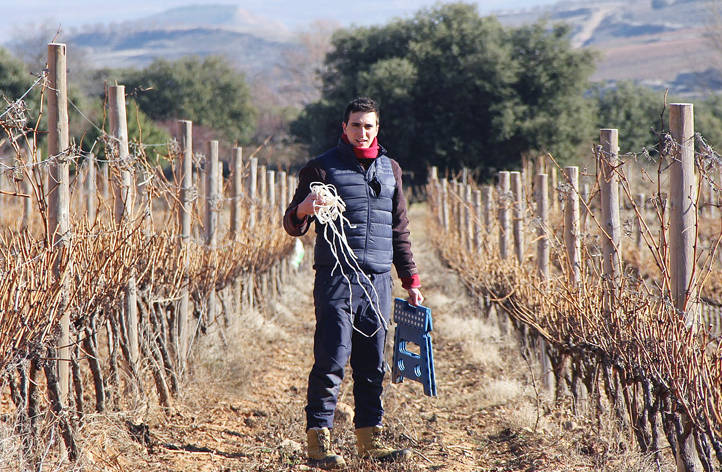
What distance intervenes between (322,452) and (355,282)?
2.86 feet

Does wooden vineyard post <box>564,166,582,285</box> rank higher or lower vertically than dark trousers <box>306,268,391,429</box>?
higher

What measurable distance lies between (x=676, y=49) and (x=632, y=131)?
89.7 m

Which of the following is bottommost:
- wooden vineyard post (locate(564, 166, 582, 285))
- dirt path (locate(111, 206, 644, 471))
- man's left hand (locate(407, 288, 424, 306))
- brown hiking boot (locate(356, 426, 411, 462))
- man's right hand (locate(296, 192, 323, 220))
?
dirt path (locate(111, 206, 644, 471))

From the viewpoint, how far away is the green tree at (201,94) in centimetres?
3869

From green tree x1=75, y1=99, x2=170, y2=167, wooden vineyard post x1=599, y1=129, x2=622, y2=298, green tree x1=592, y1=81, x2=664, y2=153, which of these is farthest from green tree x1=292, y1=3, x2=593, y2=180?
wooden vineyard post x1=599, y1=129, x2=622, y2=298

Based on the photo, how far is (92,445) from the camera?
13.8 feet

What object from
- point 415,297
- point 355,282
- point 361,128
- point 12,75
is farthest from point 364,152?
point 12,75

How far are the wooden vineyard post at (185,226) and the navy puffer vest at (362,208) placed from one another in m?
1.54

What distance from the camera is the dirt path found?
15.0ft

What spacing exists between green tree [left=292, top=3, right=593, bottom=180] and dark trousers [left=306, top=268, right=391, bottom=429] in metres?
20.3

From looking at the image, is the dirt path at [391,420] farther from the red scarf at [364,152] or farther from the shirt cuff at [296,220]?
the red scarf at [364,152]

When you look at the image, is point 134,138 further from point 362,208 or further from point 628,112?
point 628,112

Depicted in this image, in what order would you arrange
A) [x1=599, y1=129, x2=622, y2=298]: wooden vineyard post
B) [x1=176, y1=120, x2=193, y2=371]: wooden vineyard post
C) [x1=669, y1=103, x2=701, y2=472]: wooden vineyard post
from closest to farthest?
[x1=669, y1=103, x2=701, y2=472]: wooden vineyard post < [x1=599, y1=129, x2=622, y2=298]: wooden vineyard post < [x1=176, y1=120, x2=193, y2=371]: wooden vineyard post

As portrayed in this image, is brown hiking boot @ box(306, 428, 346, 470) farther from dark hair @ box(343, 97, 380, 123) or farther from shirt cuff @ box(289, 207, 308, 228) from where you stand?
dark hair @ box(343, 97, 380, 123)
